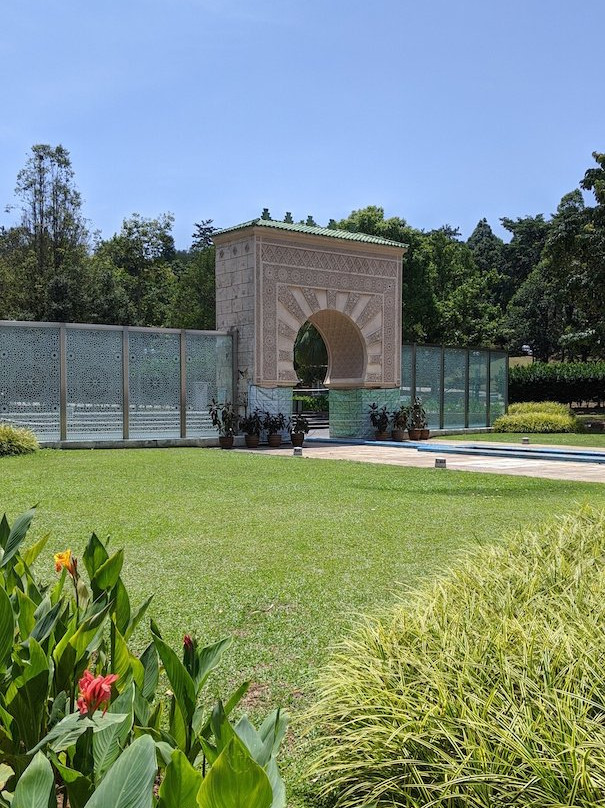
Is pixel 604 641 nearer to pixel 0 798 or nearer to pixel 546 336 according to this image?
pixel 0 798

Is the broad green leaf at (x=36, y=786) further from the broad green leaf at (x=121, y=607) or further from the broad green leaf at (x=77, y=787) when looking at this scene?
the broad green leaf at (x=121, y=607)

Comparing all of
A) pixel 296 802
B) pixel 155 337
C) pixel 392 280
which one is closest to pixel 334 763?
pixel 296 802

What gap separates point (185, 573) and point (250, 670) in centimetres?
169

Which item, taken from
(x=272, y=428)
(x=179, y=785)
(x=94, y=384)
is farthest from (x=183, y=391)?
(x=179, y=785)

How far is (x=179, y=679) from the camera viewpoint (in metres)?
1.72

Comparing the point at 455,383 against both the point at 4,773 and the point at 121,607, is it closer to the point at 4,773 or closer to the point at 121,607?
the point at 121,607

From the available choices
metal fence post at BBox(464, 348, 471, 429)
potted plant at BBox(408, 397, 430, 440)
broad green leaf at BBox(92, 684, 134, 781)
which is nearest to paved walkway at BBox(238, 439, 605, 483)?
potted plant at BBox(408, 397, 430, 440)

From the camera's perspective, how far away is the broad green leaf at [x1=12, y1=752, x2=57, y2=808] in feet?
3.92

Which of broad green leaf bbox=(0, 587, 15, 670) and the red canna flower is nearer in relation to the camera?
the red canna flower

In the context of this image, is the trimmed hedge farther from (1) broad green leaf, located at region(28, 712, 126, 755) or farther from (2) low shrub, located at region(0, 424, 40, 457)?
(1) broad green leaf, located at region(28, 712, 126, 755)

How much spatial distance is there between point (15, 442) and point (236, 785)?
13.4 m

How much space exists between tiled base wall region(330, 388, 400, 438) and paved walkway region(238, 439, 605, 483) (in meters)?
2.06

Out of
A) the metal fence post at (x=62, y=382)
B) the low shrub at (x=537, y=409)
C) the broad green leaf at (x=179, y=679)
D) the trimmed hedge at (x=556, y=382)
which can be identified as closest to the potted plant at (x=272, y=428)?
the metal fence post at (x=62, y=382)

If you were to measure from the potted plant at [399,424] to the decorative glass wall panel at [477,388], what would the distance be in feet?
13.4
